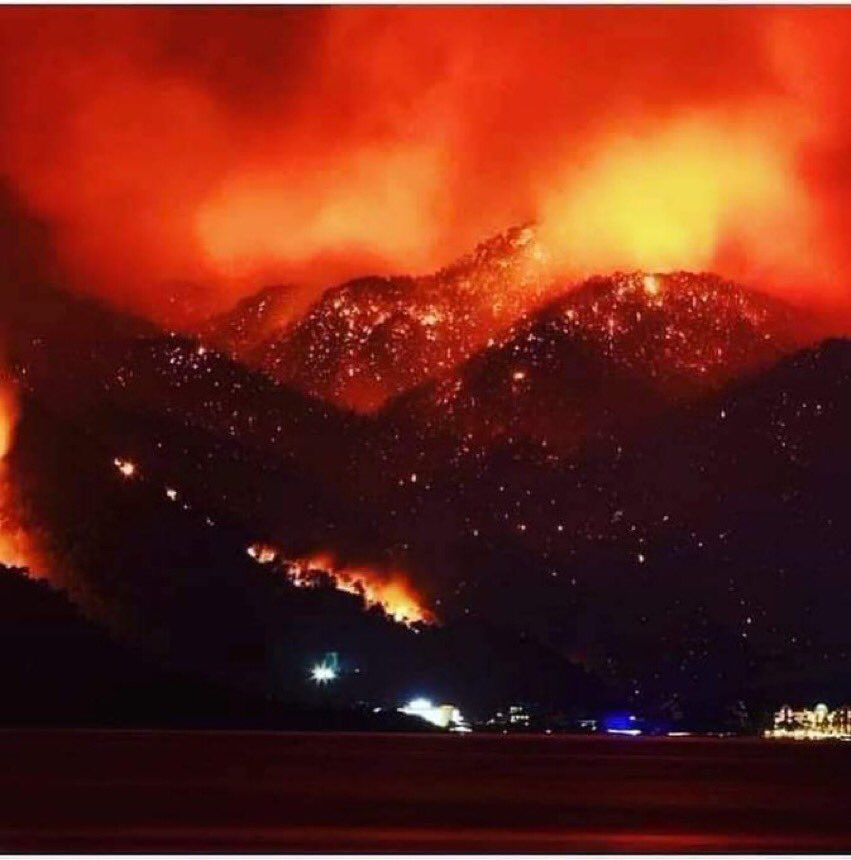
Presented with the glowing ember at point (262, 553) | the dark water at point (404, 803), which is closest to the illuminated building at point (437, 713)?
the glowing ember at point (262, 553)

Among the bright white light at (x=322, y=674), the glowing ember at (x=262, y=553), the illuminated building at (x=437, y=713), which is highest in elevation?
the glowing ember at (x=262, y=553)

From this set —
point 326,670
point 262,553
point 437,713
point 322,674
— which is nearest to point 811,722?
point 437,713

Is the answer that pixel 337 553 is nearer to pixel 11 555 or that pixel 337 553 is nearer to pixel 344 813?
pixel 11 555

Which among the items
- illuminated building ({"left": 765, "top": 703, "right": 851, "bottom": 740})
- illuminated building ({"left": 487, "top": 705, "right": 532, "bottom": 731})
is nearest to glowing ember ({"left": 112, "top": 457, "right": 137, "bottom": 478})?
illuminated building ({"left": 487, "top": 705, "right": 532, "bottom": 731})

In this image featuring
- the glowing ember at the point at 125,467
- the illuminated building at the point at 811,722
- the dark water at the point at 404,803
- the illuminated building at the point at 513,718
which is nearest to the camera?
the dark water at the point at 404,803

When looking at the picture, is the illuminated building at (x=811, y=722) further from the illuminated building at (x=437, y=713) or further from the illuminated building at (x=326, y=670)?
the illuminated building at (x=326, y=670)

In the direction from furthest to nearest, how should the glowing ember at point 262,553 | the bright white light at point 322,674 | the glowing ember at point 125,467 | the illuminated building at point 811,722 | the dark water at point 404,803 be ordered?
the glowing ember at point 125,467, the glowing ember at point 262,553, the bright white light at point 322,674, the illuminated building at point 811,722, the dark water at point 404,803

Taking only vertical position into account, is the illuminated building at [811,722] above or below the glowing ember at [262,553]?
below

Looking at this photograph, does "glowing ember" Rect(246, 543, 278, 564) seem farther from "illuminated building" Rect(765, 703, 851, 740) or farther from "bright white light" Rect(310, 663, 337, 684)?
"illuminated building" Rect(765, 703, 851, 740)

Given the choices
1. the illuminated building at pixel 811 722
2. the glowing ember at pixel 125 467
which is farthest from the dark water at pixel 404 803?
the glowing ember at pixel 125 467

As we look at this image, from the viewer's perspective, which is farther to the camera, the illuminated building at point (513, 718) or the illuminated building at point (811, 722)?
the illuminated building at point (811, 722)
